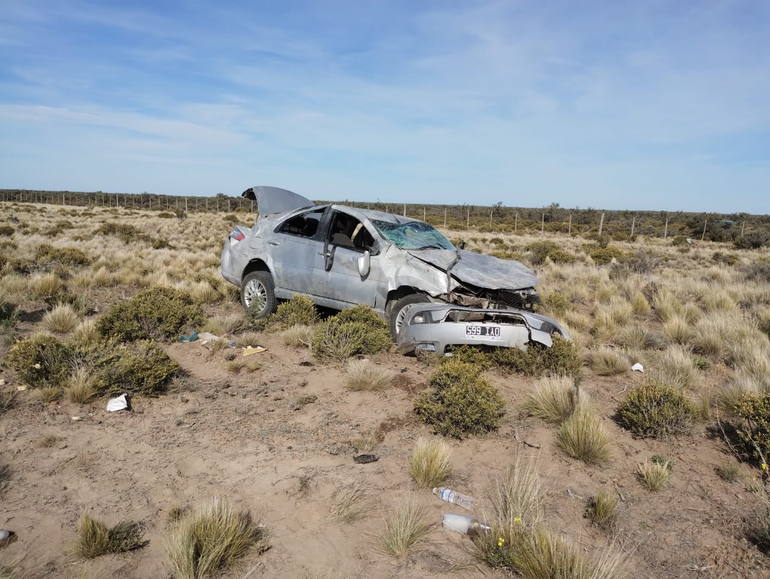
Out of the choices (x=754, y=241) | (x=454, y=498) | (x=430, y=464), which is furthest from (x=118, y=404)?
(x=754, y=241)

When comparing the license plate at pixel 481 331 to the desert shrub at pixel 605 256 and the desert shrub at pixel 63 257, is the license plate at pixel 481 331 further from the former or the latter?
the desert shrub at pixel 605 256

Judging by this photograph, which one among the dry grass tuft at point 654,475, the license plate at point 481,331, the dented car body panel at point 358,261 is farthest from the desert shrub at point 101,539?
the dented car body panel at point 358,261

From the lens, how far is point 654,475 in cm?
396

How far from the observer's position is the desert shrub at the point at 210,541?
2.86 meters

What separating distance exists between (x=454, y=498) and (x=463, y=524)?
1.04 feet

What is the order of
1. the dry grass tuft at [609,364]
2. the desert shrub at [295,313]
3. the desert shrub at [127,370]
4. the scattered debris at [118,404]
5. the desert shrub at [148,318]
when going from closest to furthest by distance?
1. the scattered debris at [118,404]
2. the desert shrub at [127,370]
3. the dry grass tuft at [609,364]
4. the desert shrub at [148,318]
5. the desert shrub at [295,313]

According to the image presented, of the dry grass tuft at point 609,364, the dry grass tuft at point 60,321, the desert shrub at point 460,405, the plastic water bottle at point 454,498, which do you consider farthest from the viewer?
the dry grass tuft at point 60,321

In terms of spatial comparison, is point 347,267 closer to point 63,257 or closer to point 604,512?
point 604,512

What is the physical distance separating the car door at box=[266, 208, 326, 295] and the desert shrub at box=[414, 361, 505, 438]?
3.36 m

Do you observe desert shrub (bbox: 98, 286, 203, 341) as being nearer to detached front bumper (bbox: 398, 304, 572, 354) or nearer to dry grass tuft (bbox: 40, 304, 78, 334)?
dry grass tuft (bbox: 40, 304, 78, 334)

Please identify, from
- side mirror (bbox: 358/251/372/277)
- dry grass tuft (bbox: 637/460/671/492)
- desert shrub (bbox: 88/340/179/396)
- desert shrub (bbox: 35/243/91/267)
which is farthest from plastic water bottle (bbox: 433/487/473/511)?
desert shrub (bbox: 35/243/91/267)

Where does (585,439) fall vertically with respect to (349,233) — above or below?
below

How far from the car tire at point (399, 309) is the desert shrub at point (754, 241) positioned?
96.1 feet

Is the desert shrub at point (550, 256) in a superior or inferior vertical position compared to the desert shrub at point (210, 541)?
superior
